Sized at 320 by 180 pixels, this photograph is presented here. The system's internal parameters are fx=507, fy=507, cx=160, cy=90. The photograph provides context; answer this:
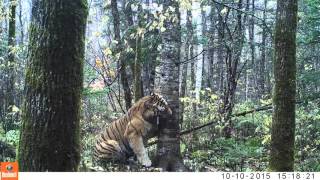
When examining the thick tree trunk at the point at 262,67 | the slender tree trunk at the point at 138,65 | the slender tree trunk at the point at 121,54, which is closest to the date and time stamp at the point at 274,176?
the slender tree trunk at the point at 138,65

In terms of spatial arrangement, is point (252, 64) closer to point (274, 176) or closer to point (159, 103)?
point (159, 103)

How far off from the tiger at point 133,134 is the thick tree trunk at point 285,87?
3.90 ft

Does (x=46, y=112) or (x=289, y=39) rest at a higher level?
(x=289, y=39)

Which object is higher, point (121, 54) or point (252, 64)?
point (121, 54)

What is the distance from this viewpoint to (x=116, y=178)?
4172 mm

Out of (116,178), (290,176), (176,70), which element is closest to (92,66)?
(176,70)

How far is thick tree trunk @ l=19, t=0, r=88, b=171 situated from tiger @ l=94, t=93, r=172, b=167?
1.77 m

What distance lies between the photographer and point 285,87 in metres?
4.27

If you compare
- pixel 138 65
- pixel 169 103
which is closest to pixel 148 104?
pixel 169 103

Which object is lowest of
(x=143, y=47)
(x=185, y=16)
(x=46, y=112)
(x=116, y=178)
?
(x=116, y=178)

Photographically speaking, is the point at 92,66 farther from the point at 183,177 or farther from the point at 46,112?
the point at 46,112

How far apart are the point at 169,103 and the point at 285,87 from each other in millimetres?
1237

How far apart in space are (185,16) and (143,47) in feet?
4.27

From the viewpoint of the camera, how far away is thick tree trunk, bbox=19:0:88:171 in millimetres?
3336
